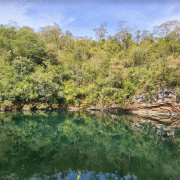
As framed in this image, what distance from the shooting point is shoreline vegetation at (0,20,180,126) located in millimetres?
25062


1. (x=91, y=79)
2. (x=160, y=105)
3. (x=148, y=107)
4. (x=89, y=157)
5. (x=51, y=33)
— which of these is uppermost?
(x=51, y=33)

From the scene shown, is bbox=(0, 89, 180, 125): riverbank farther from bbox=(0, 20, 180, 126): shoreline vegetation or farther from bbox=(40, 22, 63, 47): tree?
bbox=(40, 22, 63, 47): tree

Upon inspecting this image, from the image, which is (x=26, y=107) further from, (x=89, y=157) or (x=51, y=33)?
(x=51, y=33)

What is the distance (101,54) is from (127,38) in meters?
16.0

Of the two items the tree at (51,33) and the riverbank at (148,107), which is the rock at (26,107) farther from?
the tree at (51,33)

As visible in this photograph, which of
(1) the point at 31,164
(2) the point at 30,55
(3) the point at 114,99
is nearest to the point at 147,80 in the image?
(3) the point at 114,99

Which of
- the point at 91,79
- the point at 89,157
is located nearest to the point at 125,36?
the point at 91,79

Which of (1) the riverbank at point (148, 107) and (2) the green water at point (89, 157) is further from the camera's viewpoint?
(1) the riverbank at point (148, 107)

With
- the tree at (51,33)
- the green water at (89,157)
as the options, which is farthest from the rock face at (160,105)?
the tree at (51,33)

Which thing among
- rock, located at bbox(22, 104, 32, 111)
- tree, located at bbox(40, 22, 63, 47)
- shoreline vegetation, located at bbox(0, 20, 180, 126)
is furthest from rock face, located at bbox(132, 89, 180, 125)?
tree, located at bbox(40, 22, 63, 47)

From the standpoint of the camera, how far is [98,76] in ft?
108

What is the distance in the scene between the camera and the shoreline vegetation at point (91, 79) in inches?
987

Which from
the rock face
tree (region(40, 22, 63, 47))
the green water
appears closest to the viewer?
the green water

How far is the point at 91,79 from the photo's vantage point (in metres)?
33.2
